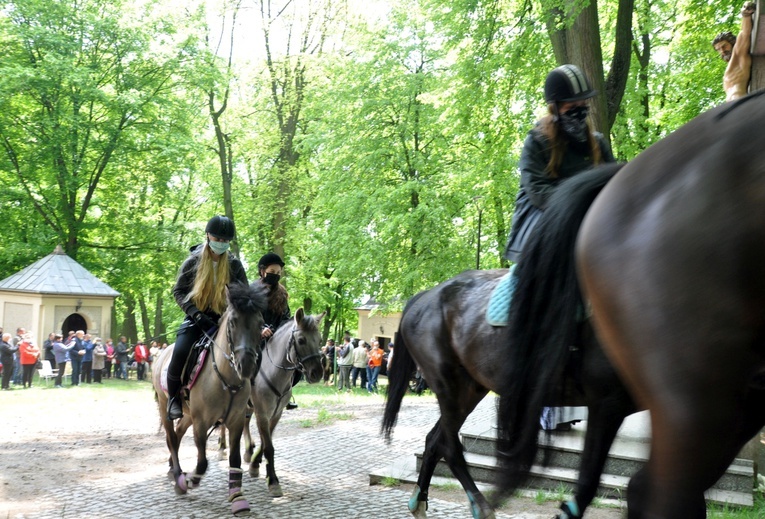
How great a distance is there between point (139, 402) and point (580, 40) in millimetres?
15200

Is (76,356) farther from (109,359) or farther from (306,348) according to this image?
(306,348)

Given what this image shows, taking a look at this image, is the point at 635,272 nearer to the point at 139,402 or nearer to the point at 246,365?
the point at 246,365

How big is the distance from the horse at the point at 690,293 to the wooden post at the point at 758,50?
16.9ft

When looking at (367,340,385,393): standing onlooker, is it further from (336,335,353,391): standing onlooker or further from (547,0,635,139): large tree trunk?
(547,0,635,139): large tree trunk

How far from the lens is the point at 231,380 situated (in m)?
7.58

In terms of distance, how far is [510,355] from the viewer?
2.63 meters

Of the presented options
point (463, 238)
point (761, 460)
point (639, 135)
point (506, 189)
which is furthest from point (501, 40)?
→ point (463, 238)

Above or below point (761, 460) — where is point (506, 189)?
above

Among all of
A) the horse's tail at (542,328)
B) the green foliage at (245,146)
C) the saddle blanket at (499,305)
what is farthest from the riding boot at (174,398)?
the green foliage at (245,146)

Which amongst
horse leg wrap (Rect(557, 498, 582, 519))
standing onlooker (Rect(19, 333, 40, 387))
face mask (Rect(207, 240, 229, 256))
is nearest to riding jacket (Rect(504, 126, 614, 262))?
horse leg wrap (Rect(557, 498, 582, 519))

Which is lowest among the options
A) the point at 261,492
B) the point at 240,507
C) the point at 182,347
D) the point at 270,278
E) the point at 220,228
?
the point at 261,492

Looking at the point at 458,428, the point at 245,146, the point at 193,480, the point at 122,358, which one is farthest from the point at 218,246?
the point at 245,146

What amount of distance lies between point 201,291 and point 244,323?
33.9 inches

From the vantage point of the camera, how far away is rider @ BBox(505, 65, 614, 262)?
418cm
